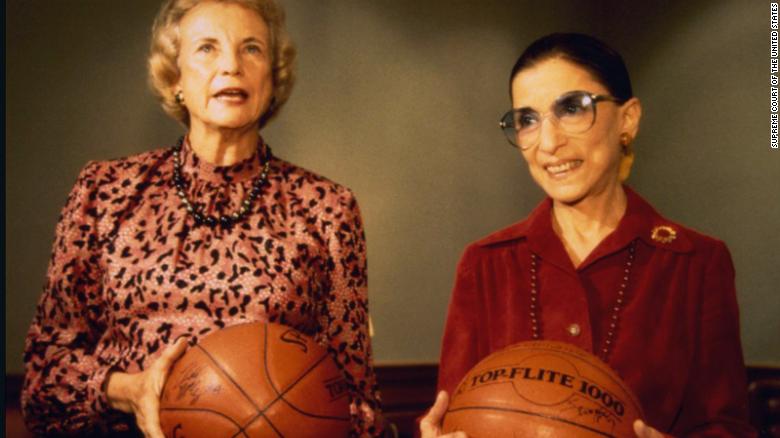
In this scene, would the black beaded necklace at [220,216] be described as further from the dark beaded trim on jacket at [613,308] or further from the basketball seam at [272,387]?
the dark beaded trim on jacket at [613,308]

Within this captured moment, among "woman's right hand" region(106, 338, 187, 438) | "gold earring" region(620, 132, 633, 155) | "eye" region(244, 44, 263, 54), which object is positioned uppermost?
"eye" region(244, 44, 263, 54)

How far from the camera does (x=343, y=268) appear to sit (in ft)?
7.52

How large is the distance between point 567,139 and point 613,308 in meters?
0.39

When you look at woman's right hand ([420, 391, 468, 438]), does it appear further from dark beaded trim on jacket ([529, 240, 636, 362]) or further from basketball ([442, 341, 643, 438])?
dark beaded trim on jacket ([529, 240, 636, 362])

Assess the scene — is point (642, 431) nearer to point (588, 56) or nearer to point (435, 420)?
point (435, 420)

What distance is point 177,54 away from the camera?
2.34 meters

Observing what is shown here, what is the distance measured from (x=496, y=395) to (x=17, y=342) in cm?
264

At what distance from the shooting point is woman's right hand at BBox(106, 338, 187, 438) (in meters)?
1.74

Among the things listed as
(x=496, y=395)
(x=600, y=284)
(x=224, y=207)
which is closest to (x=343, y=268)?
(x=224, y=207)

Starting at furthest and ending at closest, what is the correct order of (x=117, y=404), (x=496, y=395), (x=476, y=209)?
(x=476, y=209), (x=117, y=404), (x=496, y=395)

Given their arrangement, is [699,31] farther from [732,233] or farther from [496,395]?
[496,395]
